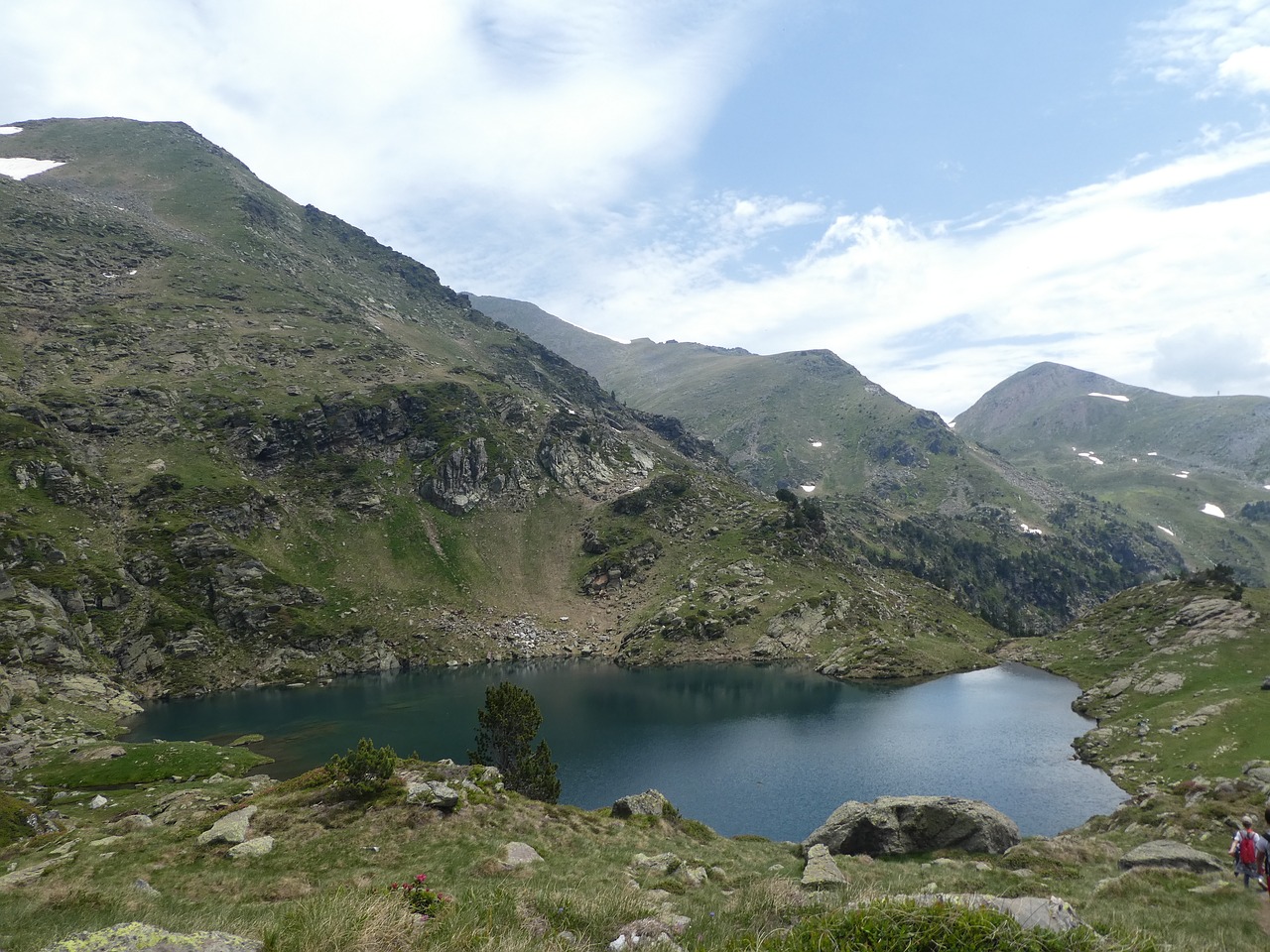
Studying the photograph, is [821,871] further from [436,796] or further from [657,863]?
[436,796]

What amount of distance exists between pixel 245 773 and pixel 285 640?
235 ft

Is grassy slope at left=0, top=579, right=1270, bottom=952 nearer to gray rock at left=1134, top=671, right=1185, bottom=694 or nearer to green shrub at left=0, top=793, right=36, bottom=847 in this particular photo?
green shrub at left=0, top=793, right=36, bottom=847

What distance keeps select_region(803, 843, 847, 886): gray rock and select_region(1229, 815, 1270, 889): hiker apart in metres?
12.0

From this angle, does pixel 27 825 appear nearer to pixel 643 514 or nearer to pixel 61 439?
pixel 61 439

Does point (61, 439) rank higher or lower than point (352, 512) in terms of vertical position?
higher

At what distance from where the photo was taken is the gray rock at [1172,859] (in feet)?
76.8

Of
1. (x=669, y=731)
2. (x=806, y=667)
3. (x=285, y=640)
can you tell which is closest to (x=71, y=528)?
(x=285, y=640)

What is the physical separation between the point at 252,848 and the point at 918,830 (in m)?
36.4

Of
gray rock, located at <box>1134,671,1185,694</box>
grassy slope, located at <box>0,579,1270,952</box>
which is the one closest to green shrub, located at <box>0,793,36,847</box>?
→ grassy slope, located at <box>0,579,1270,952</box>

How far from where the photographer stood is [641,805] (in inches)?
1544

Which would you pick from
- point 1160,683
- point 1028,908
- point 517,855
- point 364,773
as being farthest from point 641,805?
point 1160,683

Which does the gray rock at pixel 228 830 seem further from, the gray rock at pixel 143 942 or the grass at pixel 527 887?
the gray rock at pixel 143 942

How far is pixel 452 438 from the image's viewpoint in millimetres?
193625

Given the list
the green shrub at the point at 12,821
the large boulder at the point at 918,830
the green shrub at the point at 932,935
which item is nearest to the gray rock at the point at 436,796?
the large boulder at the point at 918,830
